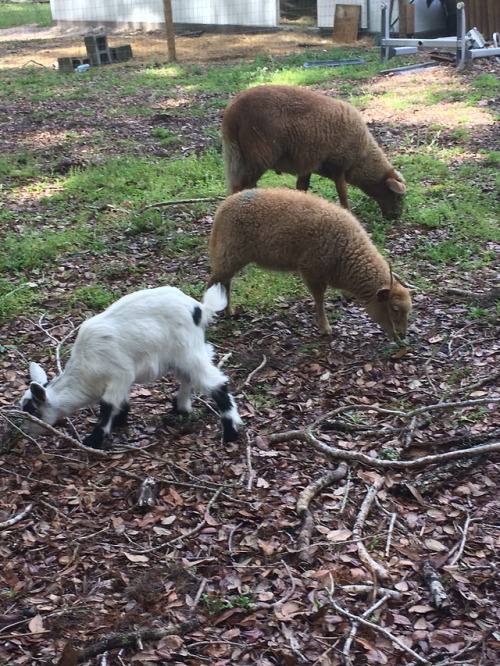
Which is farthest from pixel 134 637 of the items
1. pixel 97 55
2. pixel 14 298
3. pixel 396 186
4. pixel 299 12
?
pixel 299 12

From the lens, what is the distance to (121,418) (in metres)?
5.00

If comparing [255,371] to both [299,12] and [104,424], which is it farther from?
[299,12]

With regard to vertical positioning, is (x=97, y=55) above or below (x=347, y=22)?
below

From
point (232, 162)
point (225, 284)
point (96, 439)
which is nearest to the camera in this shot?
point (96, 439)

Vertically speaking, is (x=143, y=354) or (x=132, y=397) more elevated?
(x=143, y=354)

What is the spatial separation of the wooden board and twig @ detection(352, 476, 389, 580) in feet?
62.7

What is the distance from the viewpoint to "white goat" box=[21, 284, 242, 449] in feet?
15.1

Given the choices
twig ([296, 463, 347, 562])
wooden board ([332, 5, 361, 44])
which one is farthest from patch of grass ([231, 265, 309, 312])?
wooden board ([332, 5, 361, 44])

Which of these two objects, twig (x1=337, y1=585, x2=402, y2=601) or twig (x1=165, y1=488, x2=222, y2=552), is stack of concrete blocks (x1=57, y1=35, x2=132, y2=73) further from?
twig (x1=337, y1=585, x2=402, y2=601)

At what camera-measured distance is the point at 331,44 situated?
2088 centimetres

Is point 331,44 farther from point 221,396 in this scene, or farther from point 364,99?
point 221,396

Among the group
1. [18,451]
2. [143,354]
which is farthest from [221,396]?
[18,451]

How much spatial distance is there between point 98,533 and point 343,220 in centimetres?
359

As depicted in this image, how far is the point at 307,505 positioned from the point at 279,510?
0.18 meters
